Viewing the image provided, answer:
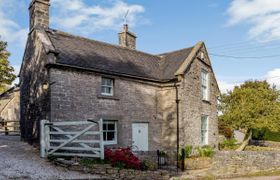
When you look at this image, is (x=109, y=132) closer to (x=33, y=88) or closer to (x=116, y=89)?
(x=116, y=89)

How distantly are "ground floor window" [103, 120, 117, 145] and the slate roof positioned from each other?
3014 mm

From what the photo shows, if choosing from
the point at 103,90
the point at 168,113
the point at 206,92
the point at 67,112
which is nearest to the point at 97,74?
the point at 103,90

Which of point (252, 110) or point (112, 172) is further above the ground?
point (252, 110)

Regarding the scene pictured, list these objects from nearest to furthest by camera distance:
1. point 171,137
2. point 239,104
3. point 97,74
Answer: point 97,74 → point 171,137 → point 239,104

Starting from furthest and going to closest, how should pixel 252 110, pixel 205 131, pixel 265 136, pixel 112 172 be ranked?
pixel 265 136
pixel 205 131
pixel 252 110
pixel 112 172

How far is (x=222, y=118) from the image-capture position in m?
26.3

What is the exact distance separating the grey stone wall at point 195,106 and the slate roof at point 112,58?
1.17 metres

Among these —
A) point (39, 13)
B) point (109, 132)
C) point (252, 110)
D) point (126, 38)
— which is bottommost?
point (109, 132)

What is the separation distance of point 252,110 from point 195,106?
180 inches

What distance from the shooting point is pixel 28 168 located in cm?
1323

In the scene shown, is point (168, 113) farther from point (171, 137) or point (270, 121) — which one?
point (270, 121)

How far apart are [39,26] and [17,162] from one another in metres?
8.49

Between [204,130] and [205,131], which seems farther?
[205,131]

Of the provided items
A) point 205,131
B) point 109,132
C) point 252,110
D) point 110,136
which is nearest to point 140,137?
point 110,136
